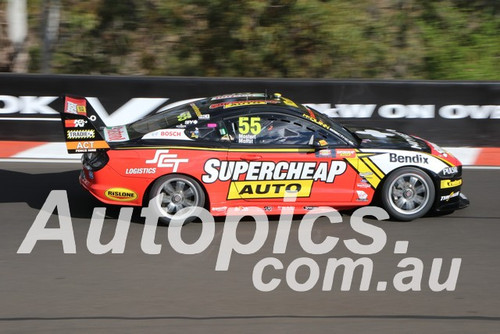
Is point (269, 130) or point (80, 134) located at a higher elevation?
point (269, 130)

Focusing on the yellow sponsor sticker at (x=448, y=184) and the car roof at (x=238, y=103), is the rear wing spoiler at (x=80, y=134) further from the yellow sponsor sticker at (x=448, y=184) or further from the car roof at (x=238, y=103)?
the yellow sponsor sticker at (x=448, y=184)

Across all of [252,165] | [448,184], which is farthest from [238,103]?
[448,184]

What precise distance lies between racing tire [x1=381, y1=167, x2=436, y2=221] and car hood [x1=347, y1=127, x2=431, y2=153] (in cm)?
31

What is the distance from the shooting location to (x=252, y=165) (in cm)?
799

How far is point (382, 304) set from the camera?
6.07 metres

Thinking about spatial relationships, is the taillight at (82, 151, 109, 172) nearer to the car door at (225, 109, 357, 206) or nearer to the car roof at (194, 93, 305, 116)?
the car roof at (194, 93, 305, 116)

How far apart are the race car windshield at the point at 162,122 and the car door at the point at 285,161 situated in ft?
1.75

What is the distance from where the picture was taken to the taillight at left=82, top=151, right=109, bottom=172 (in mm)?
8000

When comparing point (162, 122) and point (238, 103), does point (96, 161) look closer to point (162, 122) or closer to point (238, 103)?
point (162, 122)

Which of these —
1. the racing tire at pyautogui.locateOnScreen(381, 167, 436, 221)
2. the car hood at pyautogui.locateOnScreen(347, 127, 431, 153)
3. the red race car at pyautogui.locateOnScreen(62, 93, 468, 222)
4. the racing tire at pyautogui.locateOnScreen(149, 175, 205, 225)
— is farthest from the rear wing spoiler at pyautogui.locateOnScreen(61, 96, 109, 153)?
the racing tire at pyautogui.locateOnScreen(381, 167, 436, 221)

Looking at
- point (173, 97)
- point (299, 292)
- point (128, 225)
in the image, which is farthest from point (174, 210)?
point (173, 97)

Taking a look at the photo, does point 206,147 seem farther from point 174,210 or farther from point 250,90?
point 250,90

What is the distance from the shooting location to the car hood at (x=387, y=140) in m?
8.26

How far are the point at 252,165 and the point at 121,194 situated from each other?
1440mm
